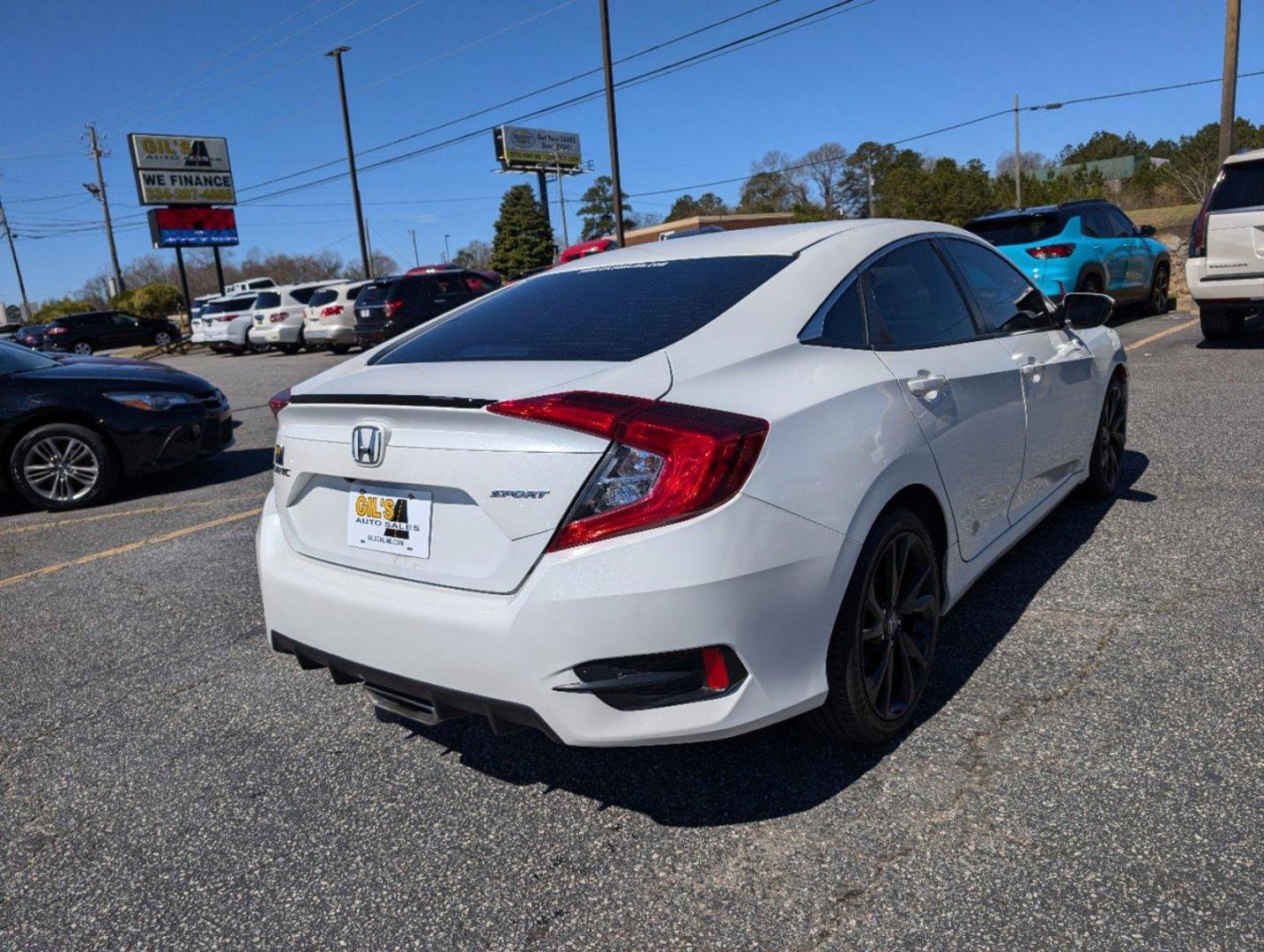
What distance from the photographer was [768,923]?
2078mm

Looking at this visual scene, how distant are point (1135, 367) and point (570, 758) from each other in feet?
28.1

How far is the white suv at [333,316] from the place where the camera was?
21.7m

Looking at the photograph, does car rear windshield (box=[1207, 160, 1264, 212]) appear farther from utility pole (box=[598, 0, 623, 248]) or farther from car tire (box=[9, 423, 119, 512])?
utility pole (box=[598, 0, 623, 248])

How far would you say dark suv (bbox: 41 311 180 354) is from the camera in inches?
1369

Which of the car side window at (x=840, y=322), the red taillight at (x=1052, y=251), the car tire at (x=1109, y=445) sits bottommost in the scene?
the car tire at (x=1109, y=445)

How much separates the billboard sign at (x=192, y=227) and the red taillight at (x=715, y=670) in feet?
164

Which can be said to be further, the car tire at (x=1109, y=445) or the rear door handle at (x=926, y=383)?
the car tire at (x=1109, y=445)

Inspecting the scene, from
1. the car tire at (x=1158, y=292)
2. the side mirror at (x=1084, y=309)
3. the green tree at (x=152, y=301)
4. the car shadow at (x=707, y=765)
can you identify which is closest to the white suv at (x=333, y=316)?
the car tire at (x=1158, y=292)

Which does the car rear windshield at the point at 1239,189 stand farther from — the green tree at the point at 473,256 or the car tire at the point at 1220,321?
the green tree at the point at 473,256

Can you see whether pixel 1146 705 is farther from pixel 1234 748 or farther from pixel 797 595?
pixel 797 595

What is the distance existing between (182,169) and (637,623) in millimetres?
54376

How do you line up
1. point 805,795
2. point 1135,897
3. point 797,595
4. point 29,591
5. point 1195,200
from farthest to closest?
point 1195,200, point 29,591, point 805,795, point 797,595, point 1135,897

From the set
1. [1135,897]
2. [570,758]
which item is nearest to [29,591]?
[570,758]

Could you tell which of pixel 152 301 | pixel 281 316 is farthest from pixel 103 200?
pixel 281 316
